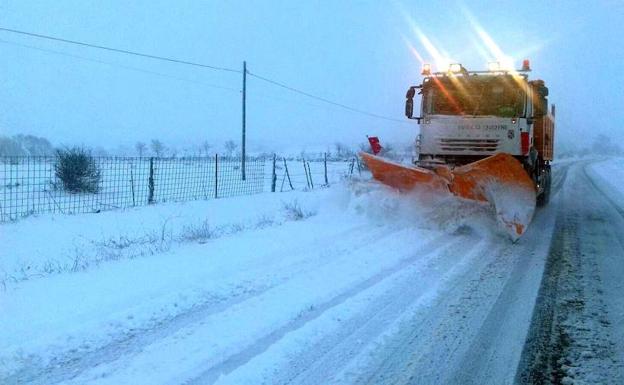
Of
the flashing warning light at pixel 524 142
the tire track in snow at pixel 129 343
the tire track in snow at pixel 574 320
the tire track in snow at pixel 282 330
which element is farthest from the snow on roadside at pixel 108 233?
the tire track in snow at pixel 574 320

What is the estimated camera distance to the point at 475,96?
999cm

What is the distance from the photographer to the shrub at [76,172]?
57.3 feet

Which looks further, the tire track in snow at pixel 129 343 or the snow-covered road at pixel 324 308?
the snow-covered road at pixel 324 308

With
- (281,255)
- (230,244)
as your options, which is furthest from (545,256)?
(230,244)

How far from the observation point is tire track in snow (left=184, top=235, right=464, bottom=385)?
3.11 m

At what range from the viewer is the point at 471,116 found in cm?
966

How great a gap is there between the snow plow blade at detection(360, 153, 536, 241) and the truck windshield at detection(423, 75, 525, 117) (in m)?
2.02

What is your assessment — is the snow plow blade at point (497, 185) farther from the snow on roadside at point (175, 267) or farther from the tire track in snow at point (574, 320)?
the tire track in snow at point (574, 320)

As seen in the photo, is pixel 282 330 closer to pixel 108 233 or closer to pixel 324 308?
pixel 324 308

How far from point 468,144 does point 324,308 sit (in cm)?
629

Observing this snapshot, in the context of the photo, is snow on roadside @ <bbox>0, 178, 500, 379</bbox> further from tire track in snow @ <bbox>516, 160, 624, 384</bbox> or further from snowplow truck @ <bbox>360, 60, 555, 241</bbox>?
tire track in snow @ <bbox>516, 160, 624, 384</bbox>

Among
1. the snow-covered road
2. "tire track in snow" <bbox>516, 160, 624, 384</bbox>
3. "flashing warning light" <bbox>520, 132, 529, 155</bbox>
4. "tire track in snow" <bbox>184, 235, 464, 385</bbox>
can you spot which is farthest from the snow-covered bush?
"tire track in snow" <bbox>516, 160, 624, 384</bbox>

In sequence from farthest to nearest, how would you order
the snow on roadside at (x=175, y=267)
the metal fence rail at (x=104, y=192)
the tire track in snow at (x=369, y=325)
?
the metal fence rail at (x=104, y=192)
the snow on roadside at (x=175, y=267)
the tire track in snow at (x=369, y=325)

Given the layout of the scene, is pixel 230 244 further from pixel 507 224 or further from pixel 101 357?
pixel 507 224
